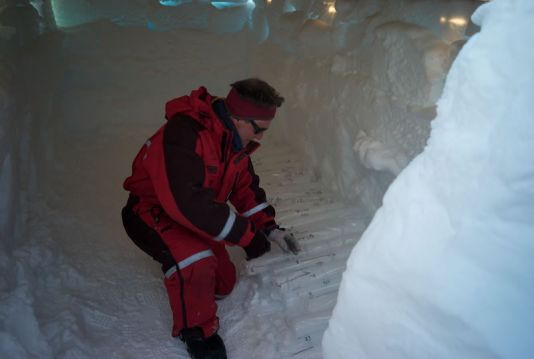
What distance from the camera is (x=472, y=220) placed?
2.18ft

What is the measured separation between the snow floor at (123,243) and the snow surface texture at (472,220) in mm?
811

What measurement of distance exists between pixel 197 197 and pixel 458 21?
3.74ft

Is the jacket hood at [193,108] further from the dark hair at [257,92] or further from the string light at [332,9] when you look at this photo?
the string light at [332,9]

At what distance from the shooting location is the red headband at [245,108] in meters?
1.58

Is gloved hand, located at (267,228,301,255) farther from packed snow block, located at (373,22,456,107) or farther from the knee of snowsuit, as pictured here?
packed snow block, located at (373,22,456,107)

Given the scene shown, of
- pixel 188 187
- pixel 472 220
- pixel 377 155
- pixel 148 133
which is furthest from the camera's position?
pixel 148 133

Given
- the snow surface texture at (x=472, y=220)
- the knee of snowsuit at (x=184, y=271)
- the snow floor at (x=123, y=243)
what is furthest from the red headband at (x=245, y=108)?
the snow surface texture at (x=472, y=220)

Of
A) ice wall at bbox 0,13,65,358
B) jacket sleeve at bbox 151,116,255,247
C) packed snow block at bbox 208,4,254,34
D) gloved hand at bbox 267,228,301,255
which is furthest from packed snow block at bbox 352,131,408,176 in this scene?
packed snow block at bbox 208,4,254,34

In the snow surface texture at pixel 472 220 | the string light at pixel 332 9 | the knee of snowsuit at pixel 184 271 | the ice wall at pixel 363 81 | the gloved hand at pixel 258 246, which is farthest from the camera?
the string light at pixel 332 9

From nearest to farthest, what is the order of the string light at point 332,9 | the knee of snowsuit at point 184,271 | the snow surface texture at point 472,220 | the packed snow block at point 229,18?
the snow surface texture at point 472,220, the knee of snowsuit at point 184,271, the string light at point 332,9, the packed snow block at point 229,18

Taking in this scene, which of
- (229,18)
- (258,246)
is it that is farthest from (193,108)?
(229,18)

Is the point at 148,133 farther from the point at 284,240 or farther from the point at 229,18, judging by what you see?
the point at 284,240

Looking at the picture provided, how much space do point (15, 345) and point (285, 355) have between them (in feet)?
2.75

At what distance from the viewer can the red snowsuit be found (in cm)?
148
